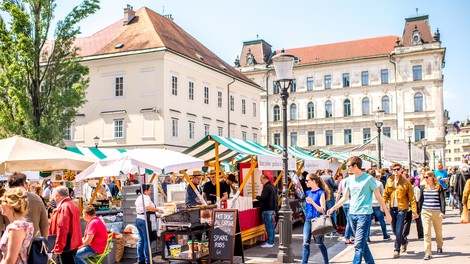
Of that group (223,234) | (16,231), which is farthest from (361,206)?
(16,231)

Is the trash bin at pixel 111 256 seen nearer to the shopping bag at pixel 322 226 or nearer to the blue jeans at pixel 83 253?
the blue jeans at pixel 83 253

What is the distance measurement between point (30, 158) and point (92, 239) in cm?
314

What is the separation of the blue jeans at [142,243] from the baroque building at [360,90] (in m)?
59.2

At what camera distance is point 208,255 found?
1045 cm

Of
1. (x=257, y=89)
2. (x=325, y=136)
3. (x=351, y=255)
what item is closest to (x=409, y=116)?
(x=325, y=136)

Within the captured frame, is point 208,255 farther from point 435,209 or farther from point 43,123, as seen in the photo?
point 43,123

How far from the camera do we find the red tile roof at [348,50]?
2781 inches

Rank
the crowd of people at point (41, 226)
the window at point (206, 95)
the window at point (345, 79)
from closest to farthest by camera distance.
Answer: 1. the crowd of people at point (41, 226)
2. the window at point (206, 95)
3. the window at point (345, 79)

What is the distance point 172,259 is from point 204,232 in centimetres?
86

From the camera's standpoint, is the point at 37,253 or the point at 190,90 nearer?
the point at 37,253

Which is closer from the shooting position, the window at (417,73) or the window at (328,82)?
the window at (417,73)

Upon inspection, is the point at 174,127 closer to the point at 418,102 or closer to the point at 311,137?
the point at 311,137

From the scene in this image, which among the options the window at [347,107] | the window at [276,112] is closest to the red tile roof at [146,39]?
the window at [347,107]

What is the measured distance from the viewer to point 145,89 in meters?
36.6
